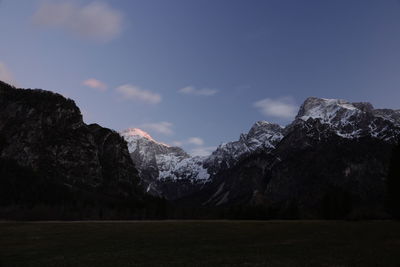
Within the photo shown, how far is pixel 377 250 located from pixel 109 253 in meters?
26.0

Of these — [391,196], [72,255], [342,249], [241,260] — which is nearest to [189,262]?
[241,260]

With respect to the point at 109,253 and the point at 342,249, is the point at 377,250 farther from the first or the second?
the point at 109,253

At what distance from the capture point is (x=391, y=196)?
93.1 metres

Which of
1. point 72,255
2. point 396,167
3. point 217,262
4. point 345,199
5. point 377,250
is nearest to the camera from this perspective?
point 217,262

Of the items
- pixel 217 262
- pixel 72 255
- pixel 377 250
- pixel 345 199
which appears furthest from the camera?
pixel 345 199

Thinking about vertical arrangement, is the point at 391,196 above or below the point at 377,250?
above

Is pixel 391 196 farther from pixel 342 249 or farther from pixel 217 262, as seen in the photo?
pixel 217 262

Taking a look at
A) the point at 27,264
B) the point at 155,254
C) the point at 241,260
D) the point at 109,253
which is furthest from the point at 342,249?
the point at 27,264

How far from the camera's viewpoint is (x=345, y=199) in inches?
5497

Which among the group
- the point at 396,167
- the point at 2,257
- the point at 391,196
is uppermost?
the point at 396,167

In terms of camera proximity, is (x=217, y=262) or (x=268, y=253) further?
(x=268, y=253)

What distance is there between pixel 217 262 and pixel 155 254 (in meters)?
8.81

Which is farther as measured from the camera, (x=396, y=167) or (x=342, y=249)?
(x=396, y=167)

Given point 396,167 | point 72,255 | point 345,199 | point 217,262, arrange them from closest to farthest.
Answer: point 217,262 → point 72,255 → point 396,167 → point 345,199
